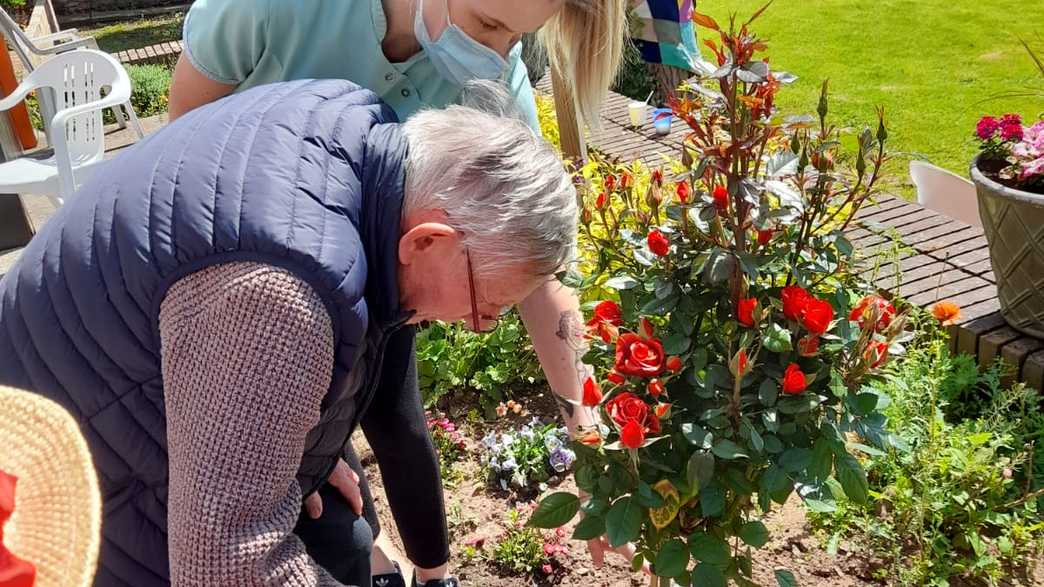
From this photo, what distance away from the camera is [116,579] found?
1.44 m

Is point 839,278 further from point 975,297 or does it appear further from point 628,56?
point 628,56

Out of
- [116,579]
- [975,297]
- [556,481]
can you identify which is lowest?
[556,481]

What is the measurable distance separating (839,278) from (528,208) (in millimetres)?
781

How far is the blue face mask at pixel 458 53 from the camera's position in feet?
5.68

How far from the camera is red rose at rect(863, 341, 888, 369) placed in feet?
4.83

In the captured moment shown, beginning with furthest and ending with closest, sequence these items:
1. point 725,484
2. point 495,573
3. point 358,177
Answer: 1. point 495,573
2. point 725,484
3. point 358,177

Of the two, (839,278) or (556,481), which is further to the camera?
(556,481)

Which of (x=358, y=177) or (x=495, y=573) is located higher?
(x=358, y=177)

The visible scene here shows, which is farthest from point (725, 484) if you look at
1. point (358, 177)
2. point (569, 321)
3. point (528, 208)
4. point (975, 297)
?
point (975, 297)

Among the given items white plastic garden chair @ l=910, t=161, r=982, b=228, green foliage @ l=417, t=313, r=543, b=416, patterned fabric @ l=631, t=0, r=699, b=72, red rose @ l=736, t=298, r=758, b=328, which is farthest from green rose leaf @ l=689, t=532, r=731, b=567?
patterned fabric @ l=631, t=0, r=699, b=72

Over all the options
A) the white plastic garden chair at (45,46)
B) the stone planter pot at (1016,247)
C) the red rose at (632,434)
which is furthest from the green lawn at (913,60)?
the white plastic garden chair at (45,46)

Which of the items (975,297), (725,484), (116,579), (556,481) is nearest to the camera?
(116,579)

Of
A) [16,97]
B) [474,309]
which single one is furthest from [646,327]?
[16,97]

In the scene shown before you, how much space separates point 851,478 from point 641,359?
41 centimetres
